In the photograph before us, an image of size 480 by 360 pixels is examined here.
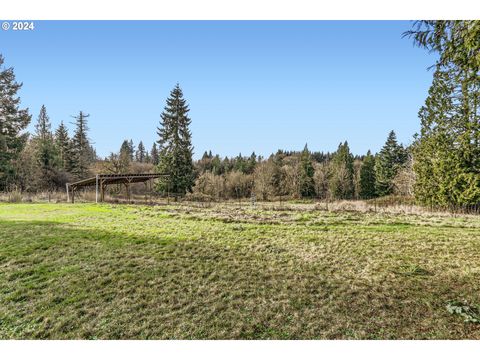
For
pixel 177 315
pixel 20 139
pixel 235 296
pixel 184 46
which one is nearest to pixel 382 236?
pixel 235 296

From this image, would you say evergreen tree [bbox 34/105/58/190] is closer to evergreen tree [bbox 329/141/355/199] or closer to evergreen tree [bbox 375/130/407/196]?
evergreen tree [bbox 329/141/355/199]

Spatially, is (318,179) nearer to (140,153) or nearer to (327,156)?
(327,156)

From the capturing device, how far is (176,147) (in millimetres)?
25406

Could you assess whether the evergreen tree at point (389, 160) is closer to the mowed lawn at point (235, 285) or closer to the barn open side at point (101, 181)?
the mowed lawn at point (235, 285)

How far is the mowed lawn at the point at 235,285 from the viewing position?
255cm

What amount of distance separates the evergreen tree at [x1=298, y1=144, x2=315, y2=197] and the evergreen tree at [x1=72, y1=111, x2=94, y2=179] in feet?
94.5

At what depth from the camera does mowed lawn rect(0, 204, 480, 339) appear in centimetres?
255

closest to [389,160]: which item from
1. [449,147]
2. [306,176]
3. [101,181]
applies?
[306,176]

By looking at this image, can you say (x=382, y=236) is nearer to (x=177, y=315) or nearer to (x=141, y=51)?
(x=177, y=315)

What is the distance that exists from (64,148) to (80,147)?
174 cm

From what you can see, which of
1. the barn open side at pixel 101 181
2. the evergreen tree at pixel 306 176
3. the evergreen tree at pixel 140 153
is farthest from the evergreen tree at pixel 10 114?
the evergreen tree at pixel 140 153

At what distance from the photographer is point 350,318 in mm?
2654

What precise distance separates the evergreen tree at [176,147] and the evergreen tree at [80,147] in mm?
10497
